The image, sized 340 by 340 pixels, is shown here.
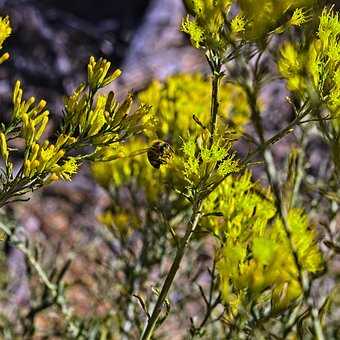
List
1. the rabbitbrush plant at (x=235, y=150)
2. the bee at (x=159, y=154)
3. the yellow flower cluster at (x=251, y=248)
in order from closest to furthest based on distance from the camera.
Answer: the rabbitbrush plant at (x=235, y=150), the yellow flower cluster at (x=251, y=248), the bee at (x=159, y=154)

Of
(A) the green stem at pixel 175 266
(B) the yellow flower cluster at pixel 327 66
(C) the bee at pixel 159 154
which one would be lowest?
(A) the green stem at pixel 175 266

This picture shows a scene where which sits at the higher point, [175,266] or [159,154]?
[159,154]

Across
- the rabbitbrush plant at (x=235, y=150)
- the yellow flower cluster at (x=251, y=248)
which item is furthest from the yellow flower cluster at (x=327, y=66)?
the yellow flower cluster at (x=251, y=248)

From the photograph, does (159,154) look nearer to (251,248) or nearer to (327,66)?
(251,248)

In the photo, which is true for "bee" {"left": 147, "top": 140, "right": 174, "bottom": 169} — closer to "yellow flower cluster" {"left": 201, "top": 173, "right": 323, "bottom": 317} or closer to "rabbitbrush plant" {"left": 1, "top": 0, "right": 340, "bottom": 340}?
"rabbitbrush plant" {"left": 1, "top": 0, "right": 340, "bottom": 340}

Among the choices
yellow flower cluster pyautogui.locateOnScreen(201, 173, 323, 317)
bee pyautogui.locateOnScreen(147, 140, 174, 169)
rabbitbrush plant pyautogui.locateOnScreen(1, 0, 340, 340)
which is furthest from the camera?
bee pyautogui.locateOnScreen(147, 140, 174, 169)

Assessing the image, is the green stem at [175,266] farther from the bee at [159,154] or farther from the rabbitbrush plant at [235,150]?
the bee at [159,154]

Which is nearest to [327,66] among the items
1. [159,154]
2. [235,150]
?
[235,150]

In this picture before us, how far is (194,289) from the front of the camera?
2.54m

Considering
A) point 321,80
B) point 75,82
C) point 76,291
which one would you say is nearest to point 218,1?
point 321,80

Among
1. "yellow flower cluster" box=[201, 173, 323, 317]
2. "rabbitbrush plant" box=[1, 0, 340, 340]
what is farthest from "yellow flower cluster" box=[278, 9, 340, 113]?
"yellow flower cluster" box=[201, 173, 323, 317]

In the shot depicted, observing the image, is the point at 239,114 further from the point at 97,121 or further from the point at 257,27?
the point at 257,27

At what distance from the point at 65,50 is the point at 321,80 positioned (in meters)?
3.72

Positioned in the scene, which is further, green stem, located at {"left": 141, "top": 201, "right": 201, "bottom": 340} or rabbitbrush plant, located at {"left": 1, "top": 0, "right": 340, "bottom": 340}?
green stem, located at {"left": 141, "top": 201, "right": 201, "bottom": 340}
